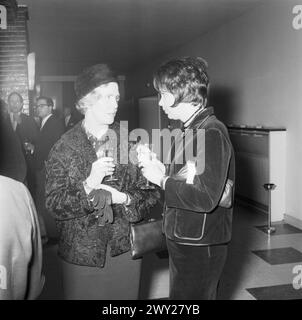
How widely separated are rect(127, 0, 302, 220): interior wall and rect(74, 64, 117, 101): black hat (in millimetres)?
3401

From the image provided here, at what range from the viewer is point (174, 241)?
1.52 meters

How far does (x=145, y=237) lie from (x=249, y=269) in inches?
77.3

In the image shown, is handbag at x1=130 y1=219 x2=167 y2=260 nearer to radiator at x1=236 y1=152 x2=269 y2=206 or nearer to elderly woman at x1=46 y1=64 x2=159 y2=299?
elderly woman at x1=46 y1=64 x2=159 y2=299

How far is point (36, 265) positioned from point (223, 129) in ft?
2.43

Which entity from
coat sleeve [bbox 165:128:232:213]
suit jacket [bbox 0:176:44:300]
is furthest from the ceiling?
suit jacket [bbox 0:176:44:300]

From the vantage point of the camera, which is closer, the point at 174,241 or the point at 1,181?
the point at 1,181

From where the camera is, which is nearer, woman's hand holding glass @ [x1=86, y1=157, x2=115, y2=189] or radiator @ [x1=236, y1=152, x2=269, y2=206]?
woman's hand holding glass @ [x1=86, y1=157, x2=115, y2=189]

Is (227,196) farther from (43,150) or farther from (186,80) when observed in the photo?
(43,150)

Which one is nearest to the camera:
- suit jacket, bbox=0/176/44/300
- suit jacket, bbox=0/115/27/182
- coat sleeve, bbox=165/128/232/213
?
suit jacket, bbox=0/176/44/300

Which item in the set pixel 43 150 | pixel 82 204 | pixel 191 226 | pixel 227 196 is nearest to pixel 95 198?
pixel 82 204

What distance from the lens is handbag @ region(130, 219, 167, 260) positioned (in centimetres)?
163

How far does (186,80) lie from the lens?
4.86 feet

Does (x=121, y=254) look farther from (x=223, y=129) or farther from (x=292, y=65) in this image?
(x=292, y=65)

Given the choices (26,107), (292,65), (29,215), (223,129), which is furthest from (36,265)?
(292,65)
